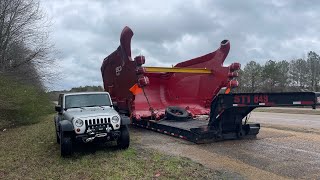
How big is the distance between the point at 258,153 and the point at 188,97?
6.02 m

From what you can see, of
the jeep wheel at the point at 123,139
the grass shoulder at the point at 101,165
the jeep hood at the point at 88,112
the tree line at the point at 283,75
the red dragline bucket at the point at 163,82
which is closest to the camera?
the grass shoulder at the point at 101,165

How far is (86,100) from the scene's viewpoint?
10148mm

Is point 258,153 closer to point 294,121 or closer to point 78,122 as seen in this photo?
point 78,122

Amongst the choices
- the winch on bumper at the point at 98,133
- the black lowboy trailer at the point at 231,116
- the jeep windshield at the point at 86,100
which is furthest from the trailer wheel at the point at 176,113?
the winch on bumper at the point at 98,133

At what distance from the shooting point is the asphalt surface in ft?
22.6

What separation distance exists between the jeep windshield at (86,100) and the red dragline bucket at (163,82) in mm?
1988

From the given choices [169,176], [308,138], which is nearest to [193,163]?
[169,176]

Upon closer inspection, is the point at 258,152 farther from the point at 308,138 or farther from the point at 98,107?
the point at 98,107

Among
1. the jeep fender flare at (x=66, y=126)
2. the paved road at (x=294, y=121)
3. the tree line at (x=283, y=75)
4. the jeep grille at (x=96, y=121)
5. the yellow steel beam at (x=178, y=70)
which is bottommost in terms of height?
the paved road at (x=294, y=121)

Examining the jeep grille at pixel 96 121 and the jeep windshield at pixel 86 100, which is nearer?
the jeep grille at pixel 96 121

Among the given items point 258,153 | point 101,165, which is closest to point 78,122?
point 101,165

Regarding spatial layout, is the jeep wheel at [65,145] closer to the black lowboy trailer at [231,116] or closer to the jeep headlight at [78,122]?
the jeep headlight at [78,122]

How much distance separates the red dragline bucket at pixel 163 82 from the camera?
12570mm

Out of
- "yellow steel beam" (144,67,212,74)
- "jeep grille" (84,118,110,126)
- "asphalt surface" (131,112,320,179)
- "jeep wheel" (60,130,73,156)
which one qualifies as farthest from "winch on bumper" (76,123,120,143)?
Result: "yellow steel beam" (144,67,212,74)
